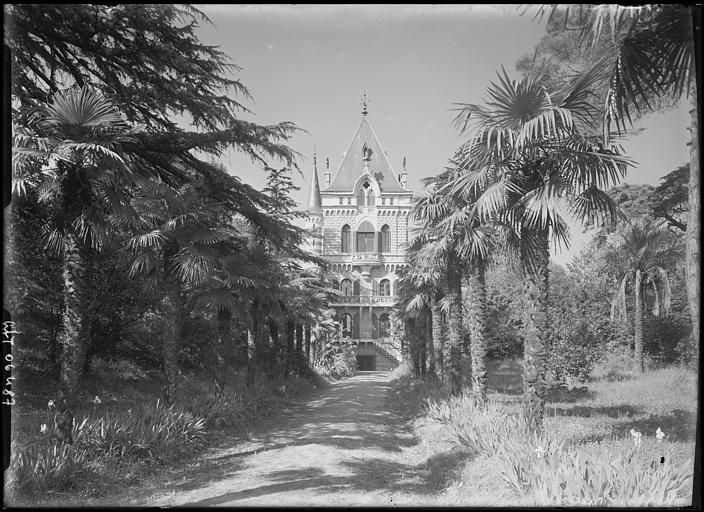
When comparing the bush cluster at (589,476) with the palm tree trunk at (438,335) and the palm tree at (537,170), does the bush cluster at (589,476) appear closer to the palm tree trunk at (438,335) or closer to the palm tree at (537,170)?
the palm tree at (537,170)

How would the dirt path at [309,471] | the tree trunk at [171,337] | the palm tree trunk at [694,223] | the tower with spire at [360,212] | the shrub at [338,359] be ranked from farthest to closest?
the shrub at [338,359] → the tower with spire at [360,212] → the tree trunk at [171,337] → the dirt path at [309,471] → the palm tree trunk at [694,223]

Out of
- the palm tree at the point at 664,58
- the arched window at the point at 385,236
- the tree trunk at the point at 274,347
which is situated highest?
the arched window at the point at 385,236

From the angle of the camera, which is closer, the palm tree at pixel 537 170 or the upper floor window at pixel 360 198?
the palm tree at pixel 537 170

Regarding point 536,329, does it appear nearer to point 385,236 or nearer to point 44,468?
point 44,468

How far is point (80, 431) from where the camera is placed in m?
7.26

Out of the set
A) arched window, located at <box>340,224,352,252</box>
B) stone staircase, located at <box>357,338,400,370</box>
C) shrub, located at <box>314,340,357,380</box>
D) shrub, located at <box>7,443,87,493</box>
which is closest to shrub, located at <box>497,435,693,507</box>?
shrub, located at <box>7,443,87,493</box>

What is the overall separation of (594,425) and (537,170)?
5.10 metres

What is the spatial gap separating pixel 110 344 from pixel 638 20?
16740mm

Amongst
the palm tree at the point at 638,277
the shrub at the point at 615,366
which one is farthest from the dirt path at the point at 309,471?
the palm tree at the point at 638,277

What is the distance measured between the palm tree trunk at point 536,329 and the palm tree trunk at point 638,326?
18353mm

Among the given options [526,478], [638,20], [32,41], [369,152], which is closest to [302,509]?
[526,478]

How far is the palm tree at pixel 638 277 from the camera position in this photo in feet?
76.6

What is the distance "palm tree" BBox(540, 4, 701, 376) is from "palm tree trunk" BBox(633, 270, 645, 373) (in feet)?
68.7

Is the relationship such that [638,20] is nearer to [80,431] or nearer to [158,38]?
[158,38]
